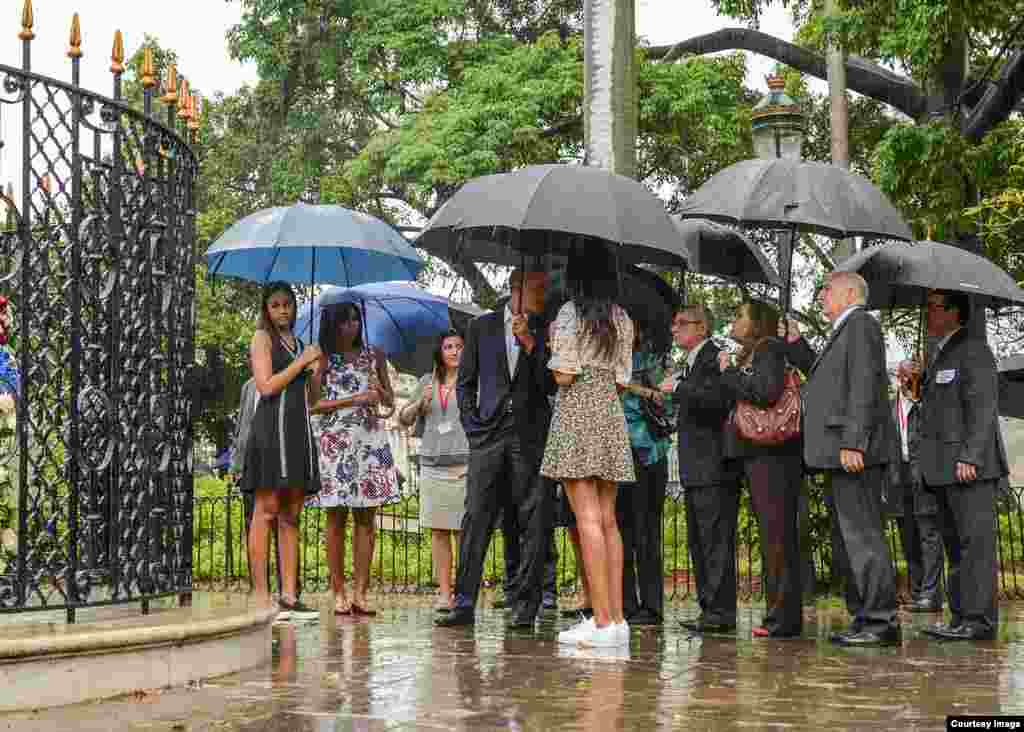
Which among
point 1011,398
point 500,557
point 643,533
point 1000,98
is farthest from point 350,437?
point 1000,98

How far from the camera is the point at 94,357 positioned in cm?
655

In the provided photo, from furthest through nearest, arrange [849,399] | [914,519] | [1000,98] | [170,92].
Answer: [1000,98]
[914,519]
[849,399]
[170,92]

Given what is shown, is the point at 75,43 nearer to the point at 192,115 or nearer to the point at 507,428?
the point at 192,115

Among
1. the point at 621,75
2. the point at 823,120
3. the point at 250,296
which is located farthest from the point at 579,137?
the point at 621,75

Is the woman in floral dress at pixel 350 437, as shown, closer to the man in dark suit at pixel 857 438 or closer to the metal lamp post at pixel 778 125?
the man in dark suit at pixel 857 438

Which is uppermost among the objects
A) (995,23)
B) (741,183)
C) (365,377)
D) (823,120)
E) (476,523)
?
(823,120)

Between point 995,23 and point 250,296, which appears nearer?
point 995,23

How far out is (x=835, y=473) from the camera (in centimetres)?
809

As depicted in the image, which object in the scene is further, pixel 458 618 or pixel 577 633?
pixel 458 618

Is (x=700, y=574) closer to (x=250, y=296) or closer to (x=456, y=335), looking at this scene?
(x=456, y=335)

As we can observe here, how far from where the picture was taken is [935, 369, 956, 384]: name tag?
8430 mm

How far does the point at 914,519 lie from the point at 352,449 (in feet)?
17.2

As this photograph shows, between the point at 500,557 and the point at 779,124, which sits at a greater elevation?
the point at 779,124

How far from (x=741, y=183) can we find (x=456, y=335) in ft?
9.16
